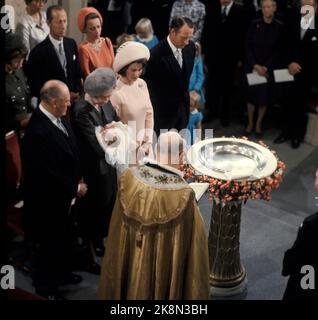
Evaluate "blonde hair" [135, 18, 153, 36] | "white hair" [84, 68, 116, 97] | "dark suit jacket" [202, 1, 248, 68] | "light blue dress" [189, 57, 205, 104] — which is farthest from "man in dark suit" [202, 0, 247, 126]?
"white hair" [84, 68, 116, 97]

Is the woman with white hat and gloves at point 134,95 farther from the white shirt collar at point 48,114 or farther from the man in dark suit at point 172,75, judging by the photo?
the white shirt collar at point 48,114

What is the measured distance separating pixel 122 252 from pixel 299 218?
233 cm

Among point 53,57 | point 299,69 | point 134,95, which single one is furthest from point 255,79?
point 53,57

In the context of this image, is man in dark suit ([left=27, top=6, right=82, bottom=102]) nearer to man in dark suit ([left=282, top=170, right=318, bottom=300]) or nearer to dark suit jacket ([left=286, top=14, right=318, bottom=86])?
dark suit jacket ([left=286, top=14, right=318, bottom=86])

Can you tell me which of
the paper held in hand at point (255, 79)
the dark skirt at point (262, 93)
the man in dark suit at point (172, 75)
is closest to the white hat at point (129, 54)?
the man in dark suit at point (172, 75)

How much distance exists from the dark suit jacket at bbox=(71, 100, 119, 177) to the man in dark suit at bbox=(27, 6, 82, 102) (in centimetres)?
99

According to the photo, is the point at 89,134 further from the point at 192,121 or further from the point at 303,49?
the point at 303,49

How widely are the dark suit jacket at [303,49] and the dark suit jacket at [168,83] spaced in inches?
53.7

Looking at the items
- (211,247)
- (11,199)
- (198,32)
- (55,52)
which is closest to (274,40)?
(198,32)

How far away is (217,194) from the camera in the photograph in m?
3.93

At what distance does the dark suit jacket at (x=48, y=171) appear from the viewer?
3.84m

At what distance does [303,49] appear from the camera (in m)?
6.38

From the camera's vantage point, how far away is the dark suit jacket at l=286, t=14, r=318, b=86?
20.7 ft

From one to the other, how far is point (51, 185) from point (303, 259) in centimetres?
166
